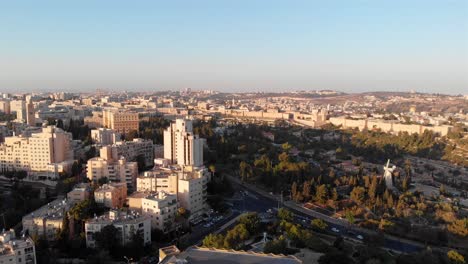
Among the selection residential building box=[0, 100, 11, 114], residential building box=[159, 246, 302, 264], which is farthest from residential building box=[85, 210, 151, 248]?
residential building box=[0, 100, 11, 114]

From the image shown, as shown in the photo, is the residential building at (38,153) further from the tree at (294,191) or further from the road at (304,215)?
the tree at (294,191)

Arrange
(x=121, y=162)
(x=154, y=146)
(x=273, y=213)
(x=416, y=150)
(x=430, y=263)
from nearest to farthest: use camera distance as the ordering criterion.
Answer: (x=430, y=263) → (x=273, y=213) → (x=121, y=162) → (x=154, y=146) → (x=416, y=150)

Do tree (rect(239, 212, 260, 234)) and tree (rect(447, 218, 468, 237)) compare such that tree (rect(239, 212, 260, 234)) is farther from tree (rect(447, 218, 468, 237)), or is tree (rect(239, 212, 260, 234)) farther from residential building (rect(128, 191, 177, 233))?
tree (rect(447, 218, 468, 237))

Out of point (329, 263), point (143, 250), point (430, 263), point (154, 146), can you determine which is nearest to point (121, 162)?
point (154, 146)

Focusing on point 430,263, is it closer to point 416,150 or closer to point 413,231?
point 413,231

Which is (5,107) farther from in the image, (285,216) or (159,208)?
(285,216)

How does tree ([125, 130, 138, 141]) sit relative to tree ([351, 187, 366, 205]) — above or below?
above
